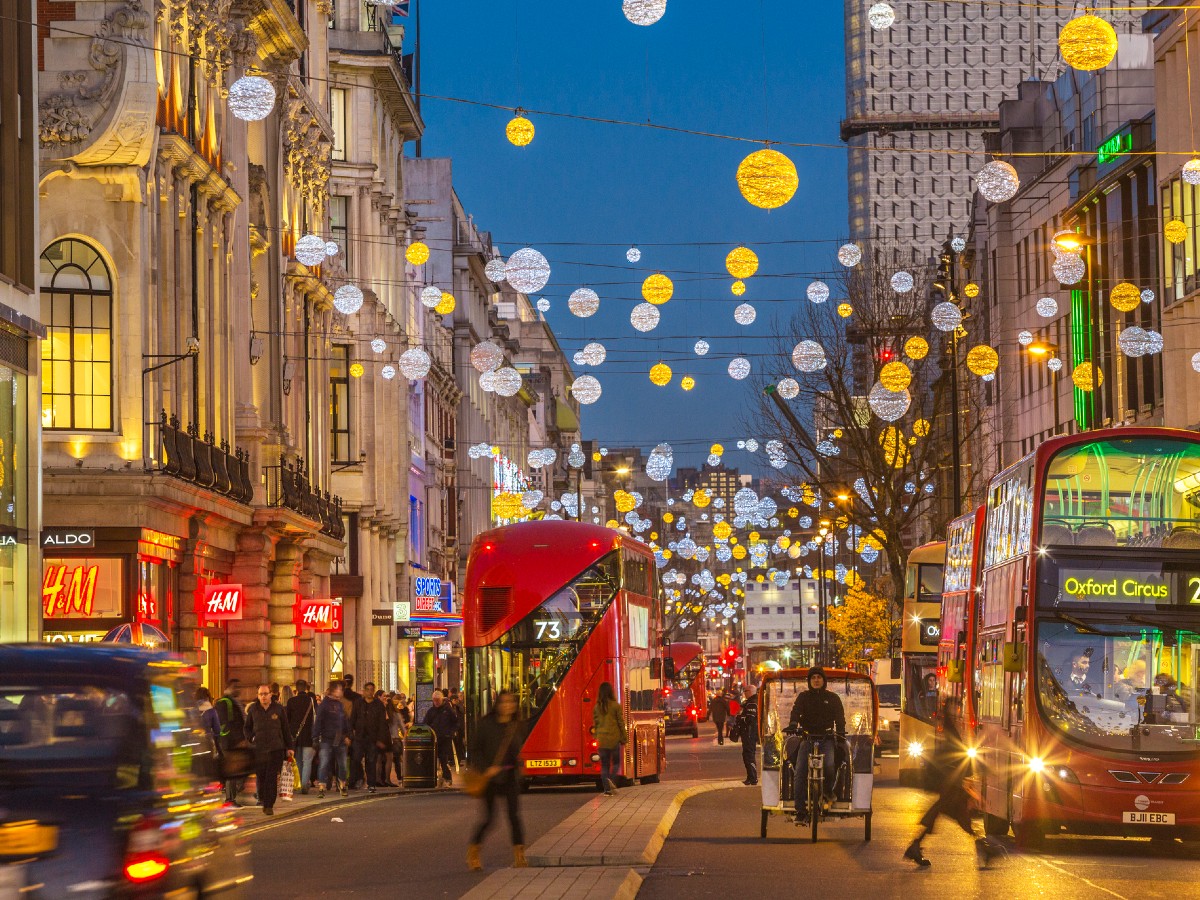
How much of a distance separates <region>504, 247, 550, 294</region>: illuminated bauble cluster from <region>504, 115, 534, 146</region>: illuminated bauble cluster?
6.27m

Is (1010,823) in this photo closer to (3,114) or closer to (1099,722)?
(1099,722)

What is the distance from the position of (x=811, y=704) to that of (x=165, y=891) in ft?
40.8

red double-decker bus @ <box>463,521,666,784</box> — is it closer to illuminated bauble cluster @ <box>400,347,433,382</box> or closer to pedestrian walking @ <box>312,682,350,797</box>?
pedestrian walking @ <box>312,682,350,797</box>

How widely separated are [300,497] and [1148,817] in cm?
2613

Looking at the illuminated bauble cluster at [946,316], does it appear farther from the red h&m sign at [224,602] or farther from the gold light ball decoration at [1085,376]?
the gold light ball decoration at [1085,376]

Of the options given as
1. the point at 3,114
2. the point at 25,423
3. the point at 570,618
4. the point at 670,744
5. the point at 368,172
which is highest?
the point at 368,172

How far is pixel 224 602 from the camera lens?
3416 centimetres

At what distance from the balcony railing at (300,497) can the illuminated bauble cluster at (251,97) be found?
13.6 meters

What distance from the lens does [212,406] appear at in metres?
37.9

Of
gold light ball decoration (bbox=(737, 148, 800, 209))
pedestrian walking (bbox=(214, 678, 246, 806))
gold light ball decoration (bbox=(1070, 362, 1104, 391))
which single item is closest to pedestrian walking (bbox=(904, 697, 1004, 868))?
gold light ball decoration (bbox=(737, 148, 800, 209))

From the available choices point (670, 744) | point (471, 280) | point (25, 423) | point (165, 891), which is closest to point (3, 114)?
point (25, 423)

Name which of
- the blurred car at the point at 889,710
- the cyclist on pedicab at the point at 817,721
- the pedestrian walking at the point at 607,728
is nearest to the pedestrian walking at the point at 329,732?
the pedestrian walking at the point at 607,728

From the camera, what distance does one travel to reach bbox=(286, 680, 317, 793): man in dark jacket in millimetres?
32438

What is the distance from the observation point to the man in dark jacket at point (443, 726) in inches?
1522
